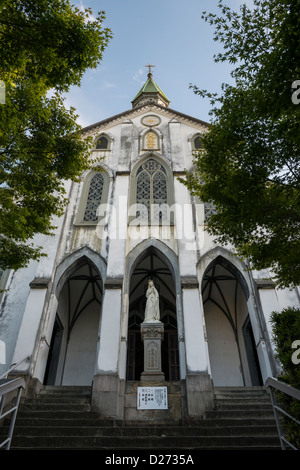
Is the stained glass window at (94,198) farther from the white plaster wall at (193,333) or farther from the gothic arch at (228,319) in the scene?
the white plaster wall at (193,333)

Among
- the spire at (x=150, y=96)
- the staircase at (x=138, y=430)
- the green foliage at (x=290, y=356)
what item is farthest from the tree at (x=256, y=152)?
the spire at (x=150, y=96)

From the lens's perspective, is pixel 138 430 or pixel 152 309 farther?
pixel 152 309

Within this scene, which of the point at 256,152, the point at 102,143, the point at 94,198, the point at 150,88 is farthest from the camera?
the point at 150,88

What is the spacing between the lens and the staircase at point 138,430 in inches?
220

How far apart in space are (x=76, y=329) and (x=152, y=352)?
5.86 meters

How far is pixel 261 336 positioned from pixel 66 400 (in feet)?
19.1

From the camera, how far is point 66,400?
8312 millimetres

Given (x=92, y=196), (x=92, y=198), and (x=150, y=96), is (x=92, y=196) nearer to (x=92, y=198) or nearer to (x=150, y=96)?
(x=92, y=198)

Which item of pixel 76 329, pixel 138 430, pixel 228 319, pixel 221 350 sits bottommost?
pixel 138 430

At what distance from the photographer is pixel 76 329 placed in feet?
45.3

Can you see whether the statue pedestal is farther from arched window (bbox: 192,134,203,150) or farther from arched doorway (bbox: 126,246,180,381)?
arched window (bbox: 192,134,203,150)

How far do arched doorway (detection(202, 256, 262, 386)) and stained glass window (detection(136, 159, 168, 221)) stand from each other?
10.4 ft

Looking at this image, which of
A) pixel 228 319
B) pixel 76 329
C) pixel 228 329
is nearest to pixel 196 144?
pixel 228 319

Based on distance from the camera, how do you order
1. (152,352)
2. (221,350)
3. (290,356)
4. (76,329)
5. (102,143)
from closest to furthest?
1. (290,356)
2. (152,352)
3. (221,350)
4. (76,329)
5. (102,143)
